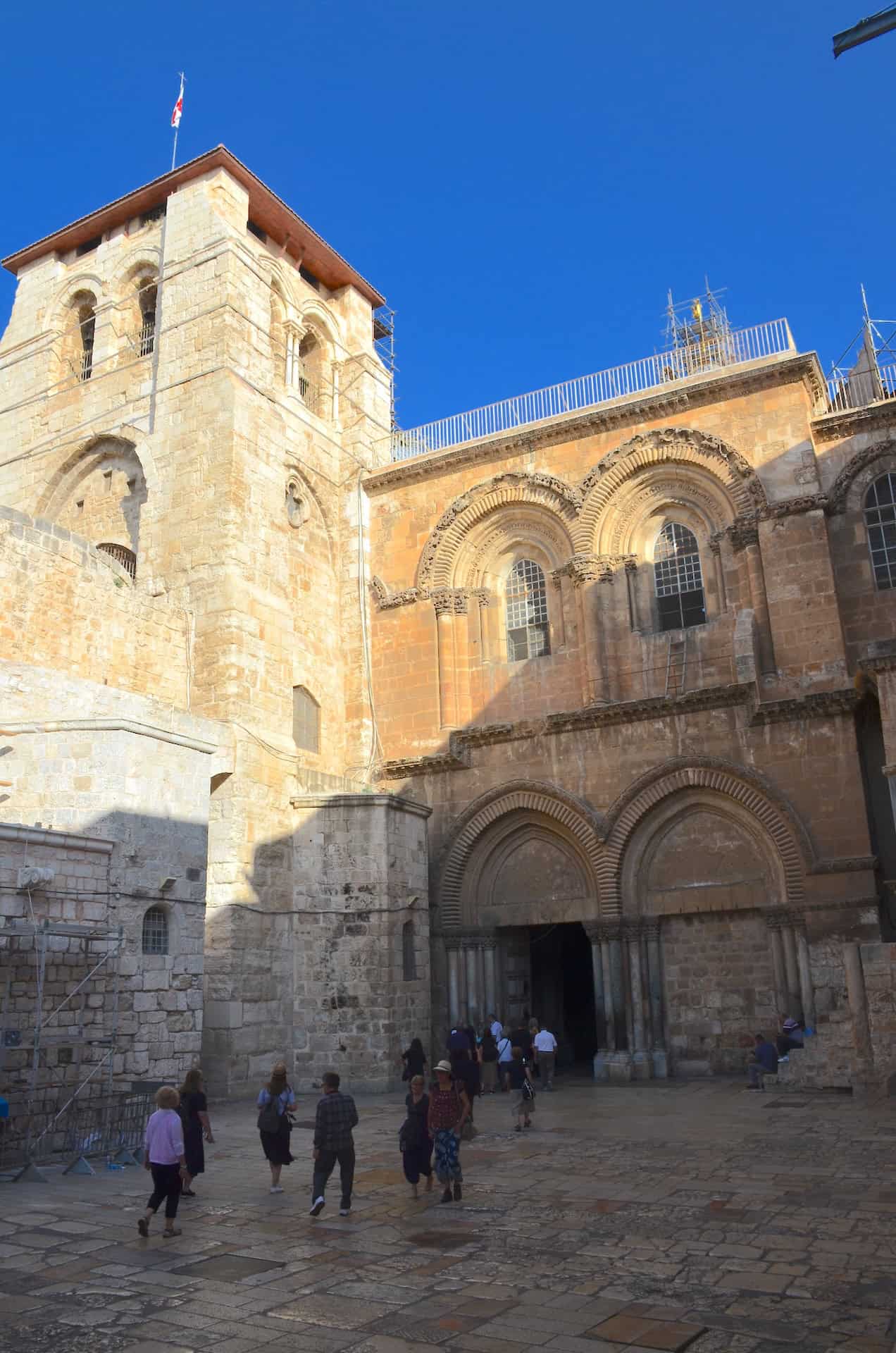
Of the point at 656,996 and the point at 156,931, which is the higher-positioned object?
the point at 156,931

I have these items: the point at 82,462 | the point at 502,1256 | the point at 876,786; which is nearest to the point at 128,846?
the point at 502,1256

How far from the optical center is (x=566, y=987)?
2473 cm

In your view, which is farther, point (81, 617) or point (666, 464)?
point (666, 464)

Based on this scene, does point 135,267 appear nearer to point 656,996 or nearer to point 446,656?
point 446,656

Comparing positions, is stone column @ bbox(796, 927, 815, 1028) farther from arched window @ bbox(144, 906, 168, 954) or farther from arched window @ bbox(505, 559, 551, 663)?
arched window @ bbox(144, 906, 168, 954)

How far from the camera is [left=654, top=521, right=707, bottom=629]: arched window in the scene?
20.9 metres

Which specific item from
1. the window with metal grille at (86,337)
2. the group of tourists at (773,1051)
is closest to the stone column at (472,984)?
the group of tourists at (773,1051)

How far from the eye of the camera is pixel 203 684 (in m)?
20.2

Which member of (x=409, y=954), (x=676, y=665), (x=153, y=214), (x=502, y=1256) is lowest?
(x=502, y=1256)

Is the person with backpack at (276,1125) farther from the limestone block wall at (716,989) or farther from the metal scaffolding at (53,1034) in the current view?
the limestone block wall at (716,989)

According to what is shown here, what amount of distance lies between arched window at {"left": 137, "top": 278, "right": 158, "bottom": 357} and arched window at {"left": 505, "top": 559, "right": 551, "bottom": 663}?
33.7 feet

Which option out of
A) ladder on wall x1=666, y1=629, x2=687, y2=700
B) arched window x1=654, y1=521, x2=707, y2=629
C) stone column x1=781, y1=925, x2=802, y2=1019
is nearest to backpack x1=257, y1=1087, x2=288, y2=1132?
stone column x1=781, y1=925, x2=802, y2=1019

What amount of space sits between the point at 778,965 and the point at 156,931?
1025cm

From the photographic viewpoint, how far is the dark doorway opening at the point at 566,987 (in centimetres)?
2286
